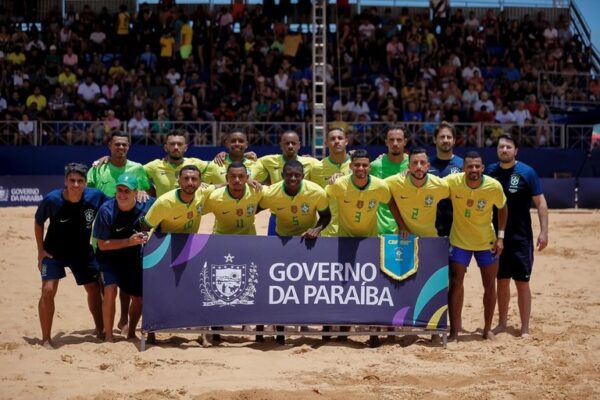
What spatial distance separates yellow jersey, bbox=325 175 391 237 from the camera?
29.9ft

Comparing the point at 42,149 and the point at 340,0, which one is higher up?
the point at 340,0

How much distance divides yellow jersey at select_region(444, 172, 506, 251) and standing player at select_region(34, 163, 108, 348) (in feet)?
11.8

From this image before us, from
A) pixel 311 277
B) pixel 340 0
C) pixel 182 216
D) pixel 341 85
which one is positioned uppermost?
pixel 340 0

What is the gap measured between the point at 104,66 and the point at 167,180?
623 inches

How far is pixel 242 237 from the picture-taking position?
8.98m

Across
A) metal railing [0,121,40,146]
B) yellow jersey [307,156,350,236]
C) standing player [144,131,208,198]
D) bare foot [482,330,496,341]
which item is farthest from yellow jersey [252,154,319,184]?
metal railing [0,121,40,146]

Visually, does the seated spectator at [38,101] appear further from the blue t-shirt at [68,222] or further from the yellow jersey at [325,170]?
the blue t-shirt at [68,222]

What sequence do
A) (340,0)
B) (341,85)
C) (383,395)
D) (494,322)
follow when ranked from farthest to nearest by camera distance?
(340,0)
(341,85)
(494,322)
(383,395)

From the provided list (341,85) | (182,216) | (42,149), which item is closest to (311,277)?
(182,216)

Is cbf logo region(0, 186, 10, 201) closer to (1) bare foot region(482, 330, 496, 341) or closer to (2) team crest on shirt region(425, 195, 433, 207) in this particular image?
(2) team crest on shirt region(425, 195, 433, 207)

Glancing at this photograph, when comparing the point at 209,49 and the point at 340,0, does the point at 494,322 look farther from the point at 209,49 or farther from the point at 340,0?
the point at 340,0

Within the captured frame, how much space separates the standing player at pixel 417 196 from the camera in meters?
9.16

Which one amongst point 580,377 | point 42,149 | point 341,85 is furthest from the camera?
point 341,85

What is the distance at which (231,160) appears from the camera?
1067 cm
